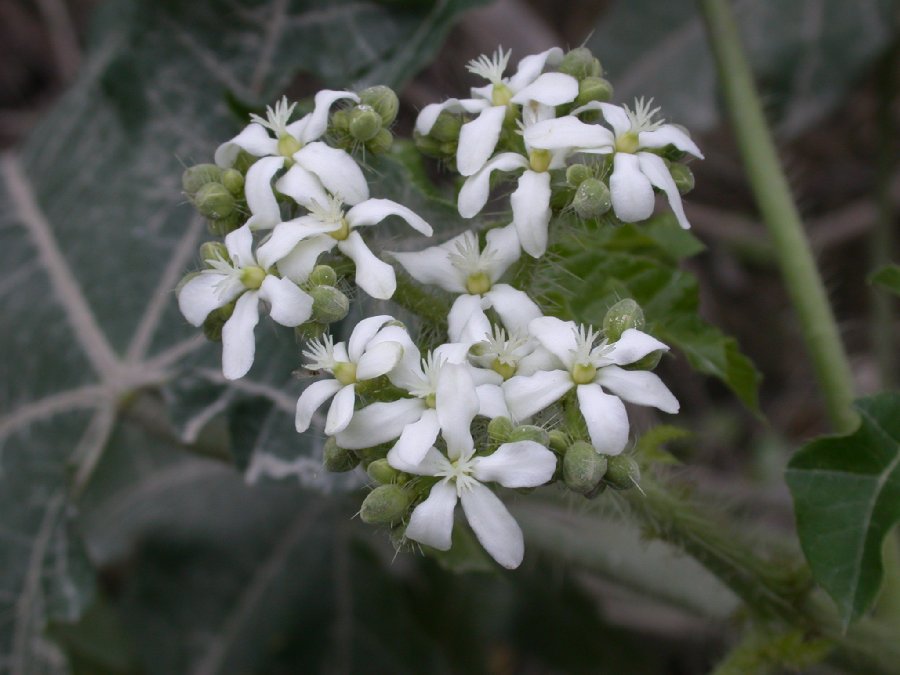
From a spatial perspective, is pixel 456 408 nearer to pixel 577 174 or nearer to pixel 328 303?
pixel 328 303

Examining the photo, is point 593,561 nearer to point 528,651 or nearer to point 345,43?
point 528,651

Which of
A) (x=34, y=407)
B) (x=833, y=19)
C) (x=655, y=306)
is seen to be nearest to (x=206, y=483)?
(x=34, y=407)

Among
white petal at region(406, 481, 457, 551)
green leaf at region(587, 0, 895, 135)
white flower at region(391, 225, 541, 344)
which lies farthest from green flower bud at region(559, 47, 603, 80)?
green leaf at region(587, 0, 895, 135)

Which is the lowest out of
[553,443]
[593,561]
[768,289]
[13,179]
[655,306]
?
[553,443]

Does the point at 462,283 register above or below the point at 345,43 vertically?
below

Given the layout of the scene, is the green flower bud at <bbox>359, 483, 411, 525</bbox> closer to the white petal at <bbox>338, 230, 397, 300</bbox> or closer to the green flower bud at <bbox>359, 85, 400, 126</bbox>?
the white petal at <bbox>338, 230, 397, 300</bbox>

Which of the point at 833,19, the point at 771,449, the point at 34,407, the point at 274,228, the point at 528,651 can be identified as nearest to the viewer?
the point at 274,228

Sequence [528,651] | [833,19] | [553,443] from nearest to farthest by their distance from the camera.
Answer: [553,443] < [833,19] < [528,651]
